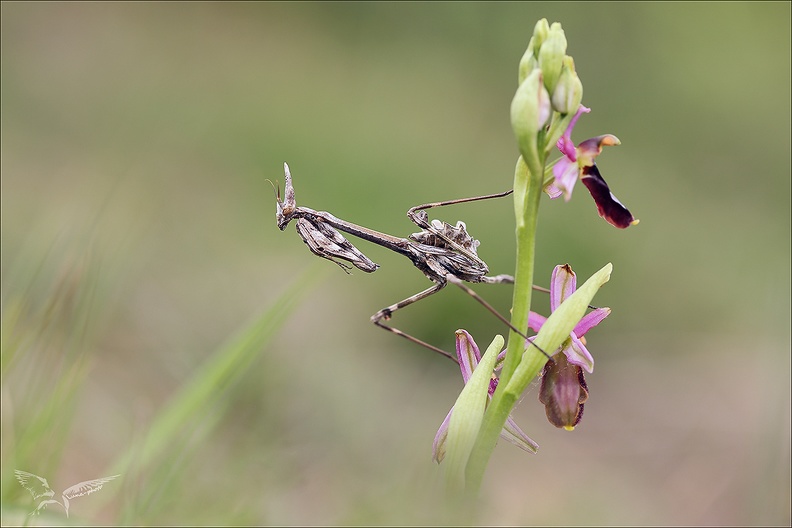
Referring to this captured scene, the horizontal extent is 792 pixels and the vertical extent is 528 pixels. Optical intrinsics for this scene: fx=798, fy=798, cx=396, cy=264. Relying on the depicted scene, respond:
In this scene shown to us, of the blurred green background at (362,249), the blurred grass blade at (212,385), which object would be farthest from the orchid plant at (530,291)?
the blurred grass blade at (212,385)

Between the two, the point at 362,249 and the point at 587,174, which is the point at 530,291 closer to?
the point at 587,174

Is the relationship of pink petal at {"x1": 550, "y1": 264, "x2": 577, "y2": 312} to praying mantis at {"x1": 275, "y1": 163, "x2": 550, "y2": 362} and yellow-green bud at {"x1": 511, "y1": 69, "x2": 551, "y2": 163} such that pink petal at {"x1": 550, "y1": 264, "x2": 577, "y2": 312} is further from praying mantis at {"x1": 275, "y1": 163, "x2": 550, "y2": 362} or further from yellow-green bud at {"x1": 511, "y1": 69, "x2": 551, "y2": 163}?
praying mantis at {"x1": 275, "y1": 163, "x2": 550, "y2": 362}

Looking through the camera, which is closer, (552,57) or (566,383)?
(552,57)

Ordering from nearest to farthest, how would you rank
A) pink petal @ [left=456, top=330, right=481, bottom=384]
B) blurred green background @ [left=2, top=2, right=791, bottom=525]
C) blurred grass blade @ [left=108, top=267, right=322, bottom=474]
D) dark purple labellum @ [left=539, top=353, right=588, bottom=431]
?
dark purple labellum @ [left=539, top=353, right=588, bottom=431], pink petal @ [left=456, top=330, right=481, bottom=384], blurred grass blade @ [left=108, top=267, right=322, bottom=474], blurred green background @ [left=2, top=2, right=791, bottom=525]

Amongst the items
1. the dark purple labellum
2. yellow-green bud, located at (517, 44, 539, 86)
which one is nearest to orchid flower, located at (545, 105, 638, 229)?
yellow-green bud, located at (517, 44, 539, 86)

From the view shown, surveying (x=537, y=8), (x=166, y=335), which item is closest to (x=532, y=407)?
(x=166, y=335)

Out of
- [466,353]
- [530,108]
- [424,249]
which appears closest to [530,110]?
[530,108]

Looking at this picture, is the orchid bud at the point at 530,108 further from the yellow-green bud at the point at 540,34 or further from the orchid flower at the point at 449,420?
the orchid flower at the point at 449,420

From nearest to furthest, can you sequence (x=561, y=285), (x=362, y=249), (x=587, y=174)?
(x=587, y=174) → (x=561, y=285) → (x=362, y=249)
